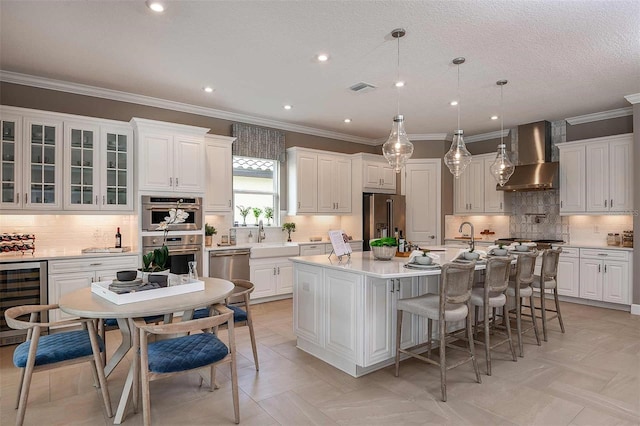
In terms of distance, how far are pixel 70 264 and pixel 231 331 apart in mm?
2833

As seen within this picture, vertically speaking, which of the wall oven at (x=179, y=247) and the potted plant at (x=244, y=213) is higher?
the potted plant at (x=244, y=213)

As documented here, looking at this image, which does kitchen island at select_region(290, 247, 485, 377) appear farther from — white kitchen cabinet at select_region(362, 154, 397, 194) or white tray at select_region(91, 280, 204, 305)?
white kitchen cabinet at select_region(362, 154, 397, 194)

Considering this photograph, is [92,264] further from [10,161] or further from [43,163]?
A: [10,161]

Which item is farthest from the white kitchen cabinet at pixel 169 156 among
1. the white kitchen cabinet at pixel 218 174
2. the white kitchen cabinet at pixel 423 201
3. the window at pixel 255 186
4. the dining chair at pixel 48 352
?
the white kitchen cabinet at pixel 423 201

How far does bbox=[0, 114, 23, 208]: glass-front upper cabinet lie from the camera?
400cm

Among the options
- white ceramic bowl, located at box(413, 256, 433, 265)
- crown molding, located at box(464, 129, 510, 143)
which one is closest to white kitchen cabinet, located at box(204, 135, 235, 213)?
white ceramic bowl, located at box(413, 256, 433, 265)

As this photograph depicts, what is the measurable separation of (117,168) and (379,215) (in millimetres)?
4366

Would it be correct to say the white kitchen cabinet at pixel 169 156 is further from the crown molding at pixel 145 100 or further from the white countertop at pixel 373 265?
the white countertop at pixel 373 265

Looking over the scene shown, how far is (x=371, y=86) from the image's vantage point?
15.2ft

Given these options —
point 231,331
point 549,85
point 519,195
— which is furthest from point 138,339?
point 519,195

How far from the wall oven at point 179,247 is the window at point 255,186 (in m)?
1.20

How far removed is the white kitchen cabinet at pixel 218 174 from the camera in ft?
17.8

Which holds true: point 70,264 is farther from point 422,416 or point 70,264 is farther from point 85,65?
point 422,416

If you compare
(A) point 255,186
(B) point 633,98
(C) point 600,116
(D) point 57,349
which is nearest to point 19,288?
(D) point 57,349
